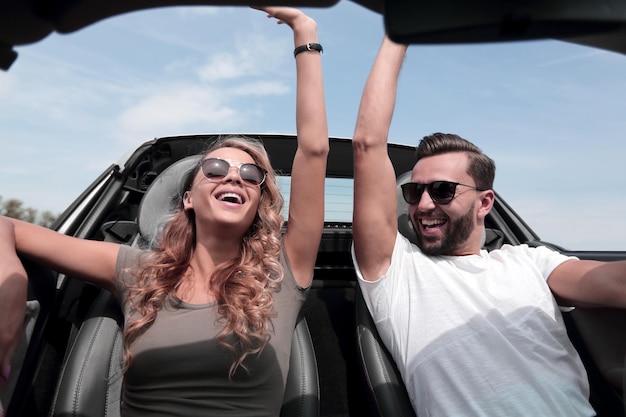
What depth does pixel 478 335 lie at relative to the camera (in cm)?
187

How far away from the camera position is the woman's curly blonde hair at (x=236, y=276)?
1831mm

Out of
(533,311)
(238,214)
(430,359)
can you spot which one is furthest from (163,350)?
(533,311)

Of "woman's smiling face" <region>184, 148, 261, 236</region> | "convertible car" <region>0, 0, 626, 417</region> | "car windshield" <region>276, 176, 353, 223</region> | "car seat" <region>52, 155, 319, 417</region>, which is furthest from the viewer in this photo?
"car windshield" <region>276, 176, 353, 223</region>

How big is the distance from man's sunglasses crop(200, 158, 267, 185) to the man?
43 cm

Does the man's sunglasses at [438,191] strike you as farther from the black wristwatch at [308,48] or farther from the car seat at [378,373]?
the black wristwatch at [308,48]

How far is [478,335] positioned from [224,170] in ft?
3.94

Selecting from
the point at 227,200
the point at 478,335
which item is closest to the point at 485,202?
the point at 478,335

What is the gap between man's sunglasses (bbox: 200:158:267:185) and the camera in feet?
6.94

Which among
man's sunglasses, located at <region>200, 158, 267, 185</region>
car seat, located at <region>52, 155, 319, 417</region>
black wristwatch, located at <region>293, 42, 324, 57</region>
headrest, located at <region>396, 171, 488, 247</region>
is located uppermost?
black wristwatch, located at <region>293, 42, 324, 57</region>

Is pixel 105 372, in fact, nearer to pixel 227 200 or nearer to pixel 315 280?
pixel 227 200

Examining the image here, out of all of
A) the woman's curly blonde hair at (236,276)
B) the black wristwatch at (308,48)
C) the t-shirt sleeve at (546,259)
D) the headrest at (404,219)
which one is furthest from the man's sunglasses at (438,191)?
the black wristwatch at (308,48)

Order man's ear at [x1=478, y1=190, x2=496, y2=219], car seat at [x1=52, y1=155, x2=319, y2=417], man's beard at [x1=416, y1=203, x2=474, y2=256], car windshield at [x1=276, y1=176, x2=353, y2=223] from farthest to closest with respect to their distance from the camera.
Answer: car windshield at [x1=276, y1=176, x2=353, y2=223] < man's ear at [x1=478, y1=190, x2=496, y2=219] < man's beard at [x1=416, y1=203, x2=474, y2=256] < car seat at [x1=52, y1=155, x2=319, y2=417]

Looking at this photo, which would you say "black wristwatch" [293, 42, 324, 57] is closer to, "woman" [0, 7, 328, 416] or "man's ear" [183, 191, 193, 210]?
"woman" [0, 7, 328, 416]

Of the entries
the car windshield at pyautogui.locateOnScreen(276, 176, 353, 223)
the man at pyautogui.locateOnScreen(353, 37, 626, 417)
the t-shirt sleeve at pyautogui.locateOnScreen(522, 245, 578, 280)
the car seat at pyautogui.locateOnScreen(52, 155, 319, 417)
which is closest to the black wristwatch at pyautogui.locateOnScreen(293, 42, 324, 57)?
the man at pyautogui.locateOnScreen(353, 37, 626, 417)
